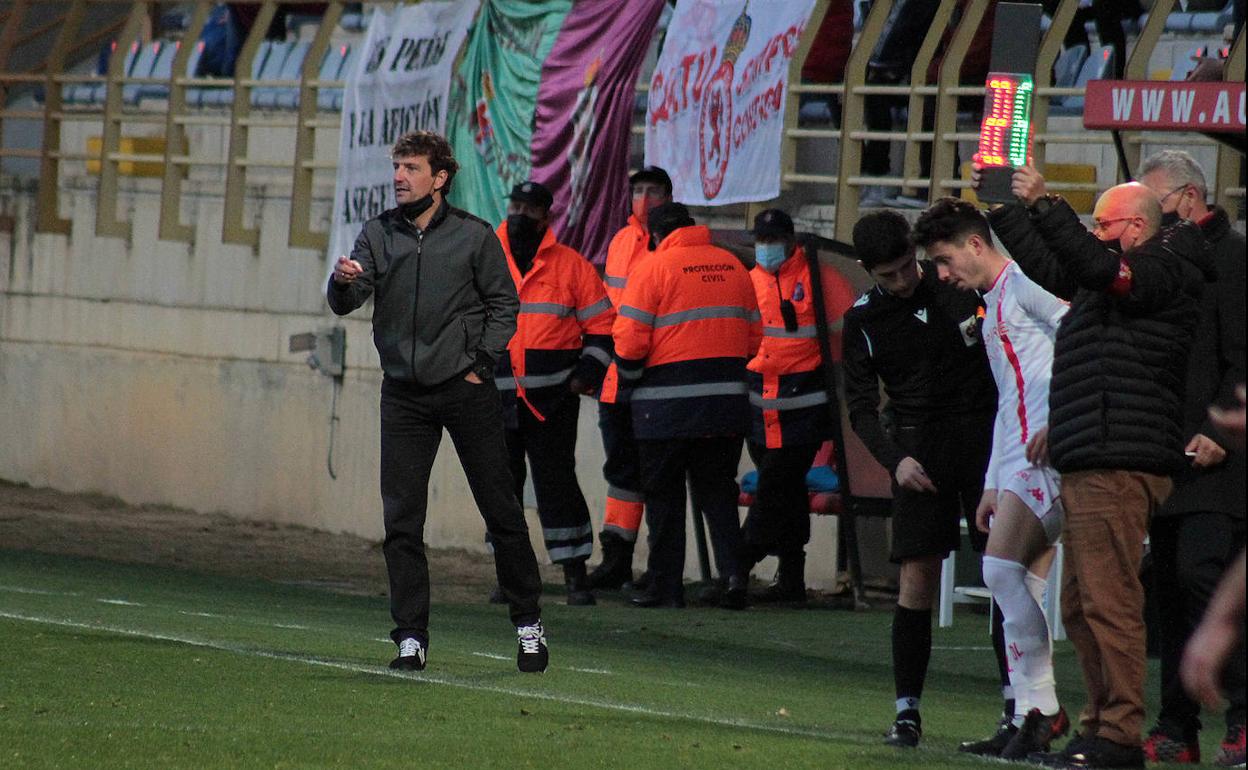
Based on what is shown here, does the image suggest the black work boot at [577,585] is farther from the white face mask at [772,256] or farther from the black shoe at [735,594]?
the white face mask at [772,256]

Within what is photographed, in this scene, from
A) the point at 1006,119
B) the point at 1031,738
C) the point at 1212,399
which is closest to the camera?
the point at 1006,119

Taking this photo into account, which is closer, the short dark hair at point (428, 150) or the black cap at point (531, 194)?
the short dark hair at point (428, 150)

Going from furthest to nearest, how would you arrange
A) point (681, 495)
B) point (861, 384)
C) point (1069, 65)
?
1. point (1069, 65)
2. point (681, 495)
3. point (861, 384)

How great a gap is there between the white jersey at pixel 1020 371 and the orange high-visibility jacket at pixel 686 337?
5.46 metres

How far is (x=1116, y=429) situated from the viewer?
7.12 meters

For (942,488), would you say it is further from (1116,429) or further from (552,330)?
(552,330)

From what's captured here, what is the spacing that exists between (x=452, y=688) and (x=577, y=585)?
485 cm

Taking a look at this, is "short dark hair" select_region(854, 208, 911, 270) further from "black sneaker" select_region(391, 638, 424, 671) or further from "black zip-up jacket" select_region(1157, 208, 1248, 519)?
"black sneaker" select_region(391, 638, 424, 671)

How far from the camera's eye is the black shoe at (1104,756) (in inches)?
281

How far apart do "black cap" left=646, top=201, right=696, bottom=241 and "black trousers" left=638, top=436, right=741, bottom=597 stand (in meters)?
1.17

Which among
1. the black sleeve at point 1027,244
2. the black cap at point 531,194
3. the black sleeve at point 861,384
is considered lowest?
the black sleeve at point 861,384

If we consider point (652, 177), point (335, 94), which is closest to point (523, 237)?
point (652, 177)

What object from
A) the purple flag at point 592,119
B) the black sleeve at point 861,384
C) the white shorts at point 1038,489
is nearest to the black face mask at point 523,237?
the purple flag at point 592,119

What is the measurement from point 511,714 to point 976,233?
7.32ft
